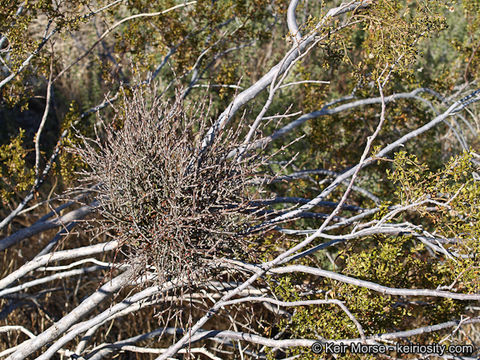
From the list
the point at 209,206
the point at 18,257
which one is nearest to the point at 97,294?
the point at 209,206

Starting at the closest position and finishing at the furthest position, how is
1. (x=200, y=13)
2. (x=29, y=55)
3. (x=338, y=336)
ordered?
(x=338, y=336) < (x=29, y=55) < (x=200, y=13)

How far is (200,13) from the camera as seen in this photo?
173 inches

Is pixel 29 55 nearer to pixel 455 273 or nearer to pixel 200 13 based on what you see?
pixel 200 13

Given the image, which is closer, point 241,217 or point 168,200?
point 168,200

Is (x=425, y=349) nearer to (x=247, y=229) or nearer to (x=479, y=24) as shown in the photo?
(x=247, y=229)

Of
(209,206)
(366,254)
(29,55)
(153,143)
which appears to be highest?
(29,55)

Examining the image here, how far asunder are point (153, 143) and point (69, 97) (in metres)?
5.40

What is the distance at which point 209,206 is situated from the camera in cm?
219

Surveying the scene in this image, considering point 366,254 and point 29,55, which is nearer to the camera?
point 366,254

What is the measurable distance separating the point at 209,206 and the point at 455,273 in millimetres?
1450

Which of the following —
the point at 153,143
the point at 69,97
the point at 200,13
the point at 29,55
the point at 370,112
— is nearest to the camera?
the point at 153,143

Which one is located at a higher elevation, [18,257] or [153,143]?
[153,143]

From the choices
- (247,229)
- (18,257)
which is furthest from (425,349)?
(18,257)

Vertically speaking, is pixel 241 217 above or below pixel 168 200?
below
